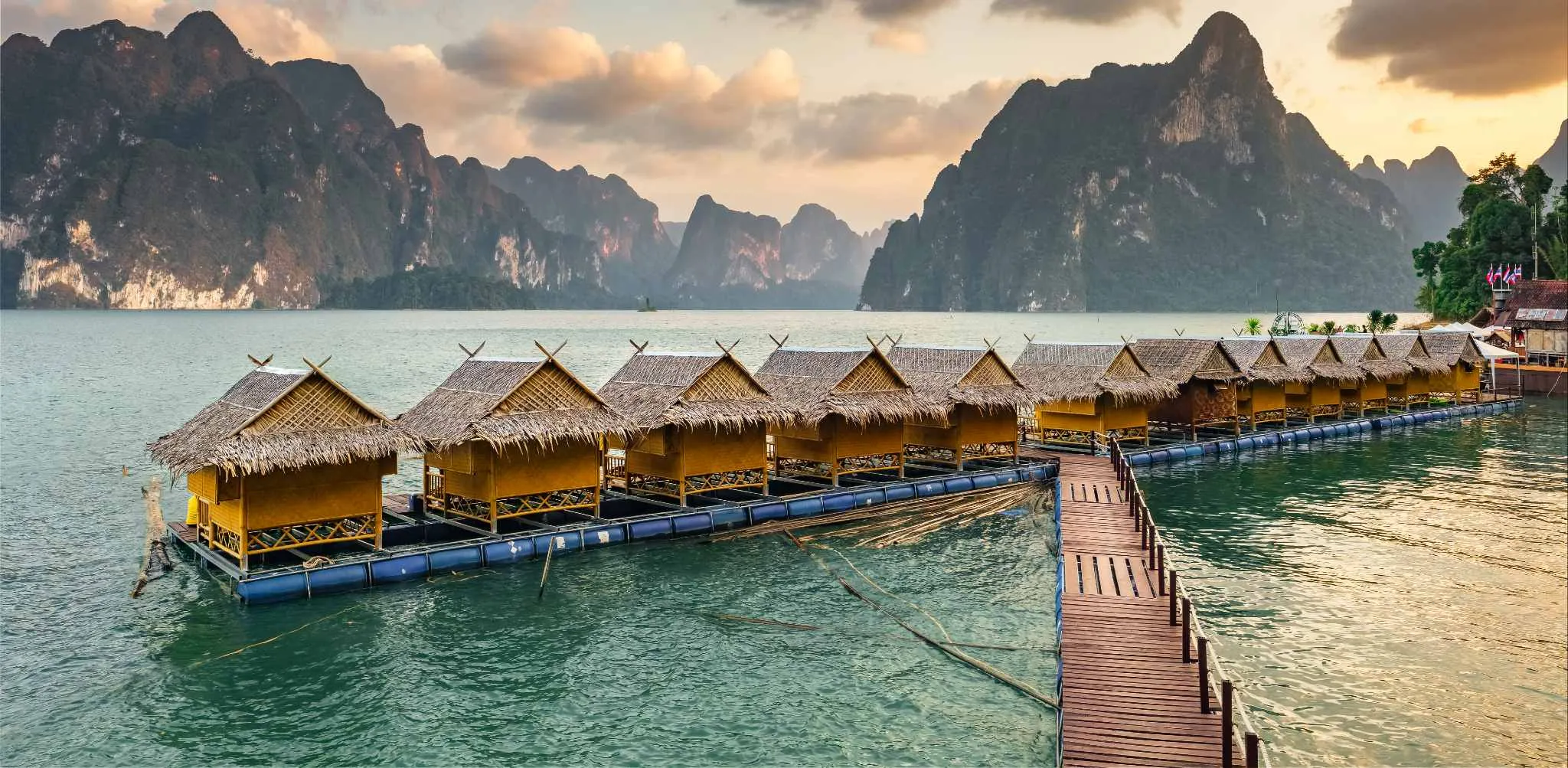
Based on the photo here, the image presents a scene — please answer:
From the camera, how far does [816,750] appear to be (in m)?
13.1

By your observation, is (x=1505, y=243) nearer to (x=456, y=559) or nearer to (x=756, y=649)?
(x=756, y=649)

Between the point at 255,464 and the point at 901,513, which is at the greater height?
the point at 255,464

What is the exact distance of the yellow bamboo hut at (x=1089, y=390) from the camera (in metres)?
31.9

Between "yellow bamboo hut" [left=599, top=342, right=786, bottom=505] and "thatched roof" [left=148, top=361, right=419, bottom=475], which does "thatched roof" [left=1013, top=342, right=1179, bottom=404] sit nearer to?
"yellow bamboo hut" [left=599, top=342, right=786, bottom=505]

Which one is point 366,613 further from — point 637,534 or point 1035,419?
point 1035,419

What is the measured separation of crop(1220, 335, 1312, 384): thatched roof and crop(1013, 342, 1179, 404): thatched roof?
17.7ft

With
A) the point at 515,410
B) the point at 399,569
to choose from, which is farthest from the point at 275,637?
the point at 515,410

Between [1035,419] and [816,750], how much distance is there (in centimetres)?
2315

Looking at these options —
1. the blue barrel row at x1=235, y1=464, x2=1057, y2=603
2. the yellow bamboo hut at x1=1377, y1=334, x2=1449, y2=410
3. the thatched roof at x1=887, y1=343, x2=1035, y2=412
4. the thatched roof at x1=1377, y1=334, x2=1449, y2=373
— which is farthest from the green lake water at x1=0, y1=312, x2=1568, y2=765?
the yellow bamboo hut at x1=1377, y1=334, x2=1449, y2=410

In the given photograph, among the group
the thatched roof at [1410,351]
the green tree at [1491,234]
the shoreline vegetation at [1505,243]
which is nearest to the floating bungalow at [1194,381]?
the thatched roof at [1410,351]

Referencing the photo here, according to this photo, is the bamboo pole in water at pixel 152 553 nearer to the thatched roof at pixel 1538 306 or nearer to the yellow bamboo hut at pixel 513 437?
the yellow bamboo hut at pixel 513 437

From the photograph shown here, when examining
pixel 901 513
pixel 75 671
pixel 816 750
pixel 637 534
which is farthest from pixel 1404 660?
pixel 75 671

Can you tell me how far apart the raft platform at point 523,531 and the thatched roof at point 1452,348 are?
30174 millimetres

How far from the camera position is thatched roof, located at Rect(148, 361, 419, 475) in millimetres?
17922
